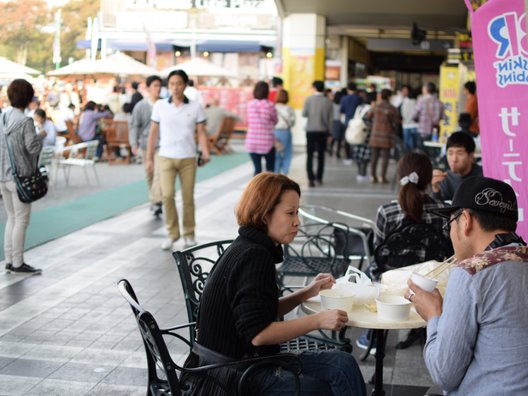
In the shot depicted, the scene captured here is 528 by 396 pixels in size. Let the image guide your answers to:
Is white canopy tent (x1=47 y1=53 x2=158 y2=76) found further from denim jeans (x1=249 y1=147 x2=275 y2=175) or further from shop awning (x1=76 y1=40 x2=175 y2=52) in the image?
denim jeans (x1=249 y1=147 x2=275 y2=175)

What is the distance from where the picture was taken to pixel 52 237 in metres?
9.40

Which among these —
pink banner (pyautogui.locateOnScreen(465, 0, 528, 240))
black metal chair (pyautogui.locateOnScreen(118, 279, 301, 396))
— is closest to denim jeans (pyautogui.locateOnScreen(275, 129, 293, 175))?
pink banner (pyautogui.locateOnScreen(465, 0, 528, 240))

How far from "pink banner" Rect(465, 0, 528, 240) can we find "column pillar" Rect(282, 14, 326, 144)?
19046 millimetres

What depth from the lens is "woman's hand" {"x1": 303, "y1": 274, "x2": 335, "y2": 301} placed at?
366cm

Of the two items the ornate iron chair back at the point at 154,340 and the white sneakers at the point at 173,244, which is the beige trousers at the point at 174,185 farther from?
the ornate iron chair back at the point at 154,340

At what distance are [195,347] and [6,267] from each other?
472cm

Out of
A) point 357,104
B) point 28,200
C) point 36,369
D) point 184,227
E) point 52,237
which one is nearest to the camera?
point 36,369

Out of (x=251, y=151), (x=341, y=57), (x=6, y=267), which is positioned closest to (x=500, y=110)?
(x=6, y=267)

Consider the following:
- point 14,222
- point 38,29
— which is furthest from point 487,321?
point 38,29

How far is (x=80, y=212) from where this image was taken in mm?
11320

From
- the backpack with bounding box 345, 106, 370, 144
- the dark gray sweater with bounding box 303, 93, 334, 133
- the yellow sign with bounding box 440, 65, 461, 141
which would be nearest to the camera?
the dark gray sweater with bounding box 303, 93, 334, 133

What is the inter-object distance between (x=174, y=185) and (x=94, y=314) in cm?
250

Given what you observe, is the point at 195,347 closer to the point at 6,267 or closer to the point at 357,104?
the point at 6,267

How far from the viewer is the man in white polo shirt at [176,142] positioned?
331 inches
